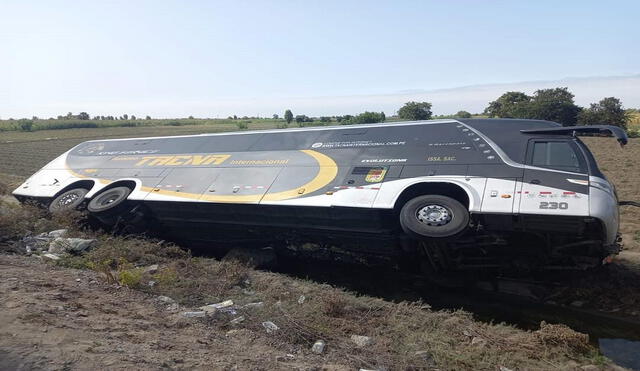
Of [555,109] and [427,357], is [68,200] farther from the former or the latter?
[555,109]

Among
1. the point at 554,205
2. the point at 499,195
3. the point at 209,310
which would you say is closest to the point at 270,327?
the point at 209,310

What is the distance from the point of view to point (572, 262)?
26.2ft

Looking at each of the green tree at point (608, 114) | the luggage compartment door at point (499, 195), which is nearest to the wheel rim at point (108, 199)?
the luggage compartment door at point (499, 195)

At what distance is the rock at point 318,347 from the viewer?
5.46 metres

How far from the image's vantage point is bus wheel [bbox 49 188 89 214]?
37.1 feet

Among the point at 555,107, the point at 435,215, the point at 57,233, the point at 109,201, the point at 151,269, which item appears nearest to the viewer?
the point at 435,215

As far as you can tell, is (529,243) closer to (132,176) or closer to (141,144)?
(132,176)

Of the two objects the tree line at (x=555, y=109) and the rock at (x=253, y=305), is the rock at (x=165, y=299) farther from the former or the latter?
the tree line at (x=555, y=109)

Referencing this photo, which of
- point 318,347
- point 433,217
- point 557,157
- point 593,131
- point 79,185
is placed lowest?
point 318,347

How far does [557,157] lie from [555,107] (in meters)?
26.7

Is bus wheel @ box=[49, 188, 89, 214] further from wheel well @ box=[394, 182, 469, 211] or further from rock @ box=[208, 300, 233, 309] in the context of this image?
wheel well @ box=[394, 182, 469, 211]

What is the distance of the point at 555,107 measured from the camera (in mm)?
30906

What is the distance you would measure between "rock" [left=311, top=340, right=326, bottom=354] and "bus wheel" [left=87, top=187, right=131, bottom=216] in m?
6.81

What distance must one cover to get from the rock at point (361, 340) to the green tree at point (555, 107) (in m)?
28.1
